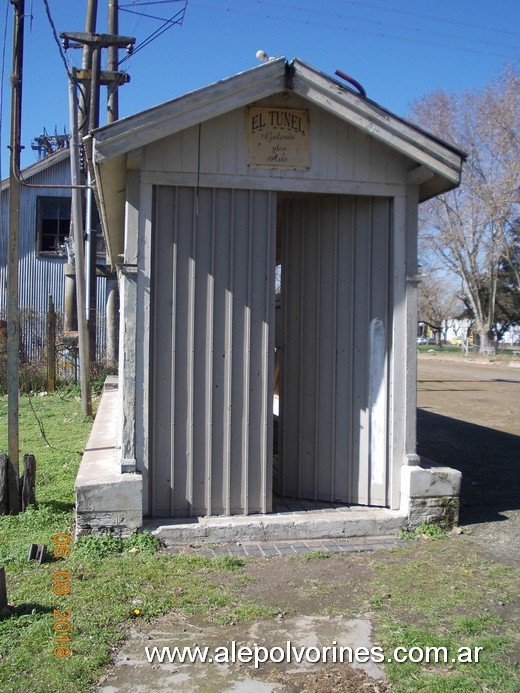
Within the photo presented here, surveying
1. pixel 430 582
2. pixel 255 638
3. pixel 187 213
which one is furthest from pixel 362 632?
pixel 187 213

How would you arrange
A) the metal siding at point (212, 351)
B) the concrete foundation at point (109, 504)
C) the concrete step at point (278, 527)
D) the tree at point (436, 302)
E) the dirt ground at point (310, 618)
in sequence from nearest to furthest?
the dirt ground at point (310, 618)
the concrete foundation at point (109, 504)
the concrete step at point (278, 527)
the metal siding at point (212, 351)
the tree at point (436, 302)

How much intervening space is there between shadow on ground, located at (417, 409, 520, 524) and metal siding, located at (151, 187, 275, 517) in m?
2.26

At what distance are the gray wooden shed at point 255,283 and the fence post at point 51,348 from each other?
449 inches

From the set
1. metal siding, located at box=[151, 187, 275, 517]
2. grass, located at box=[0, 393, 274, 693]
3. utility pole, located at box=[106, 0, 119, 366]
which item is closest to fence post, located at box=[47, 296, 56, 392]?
utility pole, located at box=[106, 0, 119, 366]

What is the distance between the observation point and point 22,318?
725 inches

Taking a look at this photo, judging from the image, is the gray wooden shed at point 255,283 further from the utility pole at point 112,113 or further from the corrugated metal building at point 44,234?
the corrugated metal building at point 44,234

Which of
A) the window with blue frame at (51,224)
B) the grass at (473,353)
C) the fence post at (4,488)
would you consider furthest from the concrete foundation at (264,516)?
the grass at (473,353)

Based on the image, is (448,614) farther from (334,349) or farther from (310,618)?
(334,349)

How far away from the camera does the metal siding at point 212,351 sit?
233 inches

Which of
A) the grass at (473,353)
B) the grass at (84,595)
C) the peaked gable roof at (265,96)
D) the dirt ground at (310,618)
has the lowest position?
the grass at (473,353)

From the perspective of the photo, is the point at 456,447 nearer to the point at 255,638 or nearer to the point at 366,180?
the point at 366,180

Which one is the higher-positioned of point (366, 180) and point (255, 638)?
point (366, 180)

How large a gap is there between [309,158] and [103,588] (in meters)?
3.96

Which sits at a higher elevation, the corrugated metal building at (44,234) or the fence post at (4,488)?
the corrugated metal building at (44,234)
